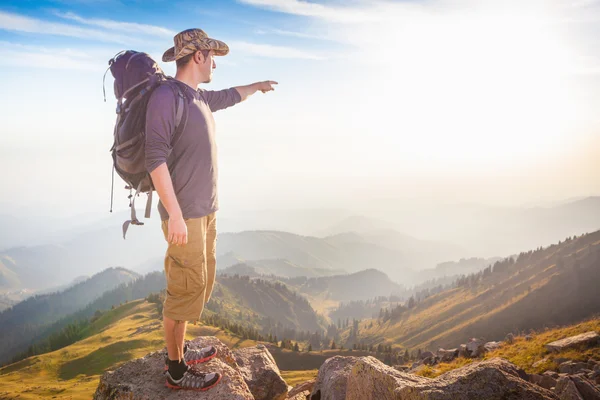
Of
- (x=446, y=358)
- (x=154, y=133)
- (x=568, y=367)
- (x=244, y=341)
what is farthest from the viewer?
(x=244, y=341)

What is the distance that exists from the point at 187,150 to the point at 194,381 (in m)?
4.71

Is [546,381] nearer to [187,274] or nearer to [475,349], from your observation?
[187,274]

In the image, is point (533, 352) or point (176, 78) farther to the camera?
point (533, 352)

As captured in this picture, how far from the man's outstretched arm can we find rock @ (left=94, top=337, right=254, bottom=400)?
22.1 ft

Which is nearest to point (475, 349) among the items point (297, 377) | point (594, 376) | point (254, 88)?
point (594, 376)

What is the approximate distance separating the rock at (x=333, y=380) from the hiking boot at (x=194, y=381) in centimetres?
469

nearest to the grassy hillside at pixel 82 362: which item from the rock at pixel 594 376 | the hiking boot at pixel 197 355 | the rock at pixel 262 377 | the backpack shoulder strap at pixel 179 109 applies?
the rock at pixel 262 377

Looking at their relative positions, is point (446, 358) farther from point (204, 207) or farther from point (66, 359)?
point (66, 359)

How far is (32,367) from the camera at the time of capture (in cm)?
11762

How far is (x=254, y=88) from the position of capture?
9.30 metres

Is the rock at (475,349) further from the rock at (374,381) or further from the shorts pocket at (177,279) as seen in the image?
the shorts pocket at (177,279)

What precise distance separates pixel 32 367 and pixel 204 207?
155 m

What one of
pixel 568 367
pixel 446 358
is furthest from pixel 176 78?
pixel 446 358

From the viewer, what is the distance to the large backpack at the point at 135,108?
5754 millimetres
